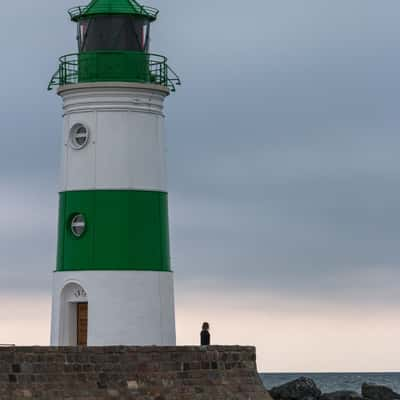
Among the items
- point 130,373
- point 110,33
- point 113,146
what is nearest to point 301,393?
point 113,146

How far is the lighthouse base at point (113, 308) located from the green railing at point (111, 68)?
2854mm

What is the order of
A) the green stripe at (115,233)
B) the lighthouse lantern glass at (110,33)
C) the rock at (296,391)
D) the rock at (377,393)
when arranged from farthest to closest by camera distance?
the rock at (377,393) < the rock at (296,391) < the lighthouse lantern glass at (110,33) < the green stripe at (115,233)

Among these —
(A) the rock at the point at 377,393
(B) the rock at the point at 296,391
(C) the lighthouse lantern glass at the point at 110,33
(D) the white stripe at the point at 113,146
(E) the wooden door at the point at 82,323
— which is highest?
(C) the lighthouse lantern glass at the point at 110,33

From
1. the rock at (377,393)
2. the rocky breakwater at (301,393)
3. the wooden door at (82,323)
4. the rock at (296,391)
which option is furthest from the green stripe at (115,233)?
the rock at (377,393)

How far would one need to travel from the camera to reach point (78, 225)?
2144 cm

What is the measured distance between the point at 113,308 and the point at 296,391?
29.8ft

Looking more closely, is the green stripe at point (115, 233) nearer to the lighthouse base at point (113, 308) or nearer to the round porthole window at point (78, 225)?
the round porthole window at point (78, 225)

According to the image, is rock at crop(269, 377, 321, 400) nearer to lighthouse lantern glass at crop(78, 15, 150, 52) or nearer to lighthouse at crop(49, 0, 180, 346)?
lighthouse at crop(49, 0, 180, 346)

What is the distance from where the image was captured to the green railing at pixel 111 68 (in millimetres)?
21453

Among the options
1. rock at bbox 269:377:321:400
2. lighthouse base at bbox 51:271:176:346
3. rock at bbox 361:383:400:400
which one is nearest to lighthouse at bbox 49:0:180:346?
lighthouse base at bbox 51:271:176:346

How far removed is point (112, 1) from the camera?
21.6m

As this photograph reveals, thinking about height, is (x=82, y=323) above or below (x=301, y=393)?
below

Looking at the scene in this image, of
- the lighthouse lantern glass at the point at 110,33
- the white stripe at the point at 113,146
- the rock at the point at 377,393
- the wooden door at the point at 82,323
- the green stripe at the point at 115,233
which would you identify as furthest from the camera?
the rock at the point at 377,393

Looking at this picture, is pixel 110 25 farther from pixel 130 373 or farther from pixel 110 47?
pixel 130 373
